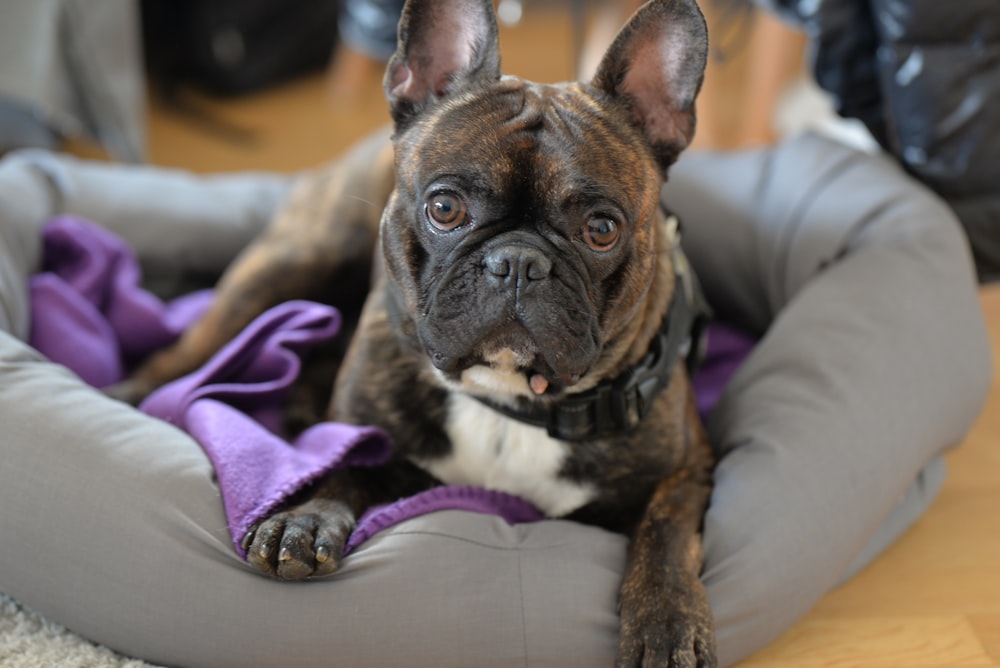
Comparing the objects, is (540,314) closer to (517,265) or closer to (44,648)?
(517,265)

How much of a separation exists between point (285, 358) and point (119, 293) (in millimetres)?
633

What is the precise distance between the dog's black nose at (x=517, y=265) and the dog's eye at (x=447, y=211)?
0.38 ft

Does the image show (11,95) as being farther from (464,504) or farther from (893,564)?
(893,564)

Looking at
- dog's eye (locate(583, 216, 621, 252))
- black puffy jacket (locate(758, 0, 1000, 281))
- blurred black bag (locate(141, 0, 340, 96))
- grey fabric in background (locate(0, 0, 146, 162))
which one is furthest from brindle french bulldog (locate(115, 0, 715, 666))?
blurred black bag (locate(141, 0, 340, 96))

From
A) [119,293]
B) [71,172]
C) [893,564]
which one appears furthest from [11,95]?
[893,564]

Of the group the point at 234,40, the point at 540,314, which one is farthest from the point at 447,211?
the point at 234,40

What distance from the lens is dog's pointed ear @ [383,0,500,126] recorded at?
1.98 meters

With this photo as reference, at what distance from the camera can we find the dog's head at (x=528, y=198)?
179 centimetres

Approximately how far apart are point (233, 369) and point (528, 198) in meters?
1.01

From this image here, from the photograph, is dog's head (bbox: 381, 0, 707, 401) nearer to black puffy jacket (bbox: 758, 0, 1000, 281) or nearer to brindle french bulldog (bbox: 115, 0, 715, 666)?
brindle french bulldog (bbox: 115, 0, 715, 666)

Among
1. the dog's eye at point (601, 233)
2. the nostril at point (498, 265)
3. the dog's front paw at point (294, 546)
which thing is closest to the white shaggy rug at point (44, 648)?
the dog's front paw at point (294, 546)

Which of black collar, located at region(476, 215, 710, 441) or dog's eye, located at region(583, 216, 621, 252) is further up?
dog's eye, located at region(583, 216, 621, 252)

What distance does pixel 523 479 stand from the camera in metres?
2.15

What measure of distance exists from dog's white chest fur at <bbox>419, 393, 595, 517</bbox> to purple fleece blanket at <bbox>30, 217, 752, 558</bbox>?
43mm
